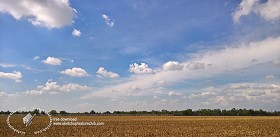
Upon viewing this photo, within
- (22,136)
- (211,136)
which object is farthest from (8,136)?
(211,136)

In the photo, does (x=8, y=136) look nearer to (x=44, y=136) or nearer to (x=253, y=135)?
(x=44, y=136)

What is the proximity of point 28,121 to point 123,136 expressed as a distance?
1020 inches

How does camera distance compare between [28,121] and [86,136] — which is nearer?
[86,136]

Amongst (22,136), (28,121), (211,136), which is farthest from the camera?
(28,121)

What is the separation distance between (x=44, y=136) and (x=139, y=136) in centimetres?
898

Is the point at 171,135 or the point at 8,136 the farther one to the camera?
the point at 171,135

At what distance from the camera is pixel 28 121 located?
172 feet

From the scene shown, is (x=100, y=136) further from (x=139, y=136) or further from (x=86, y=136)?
(x=139, y=136)

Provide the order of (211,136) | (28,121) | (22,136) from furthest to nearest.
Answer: (28,121) → (211,136) → (22,136)

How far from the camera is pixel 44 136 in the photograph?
103 feet

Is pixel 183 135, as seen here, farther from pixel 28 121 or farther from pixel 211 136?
pixel 28 121

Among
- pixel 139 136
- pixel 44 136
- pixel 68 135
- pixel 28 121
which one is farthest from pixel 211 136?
pixel 28 121

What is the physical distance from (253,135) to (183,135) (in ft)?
24.9

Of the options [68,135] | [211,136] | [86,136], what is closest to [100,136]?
[86,136]
